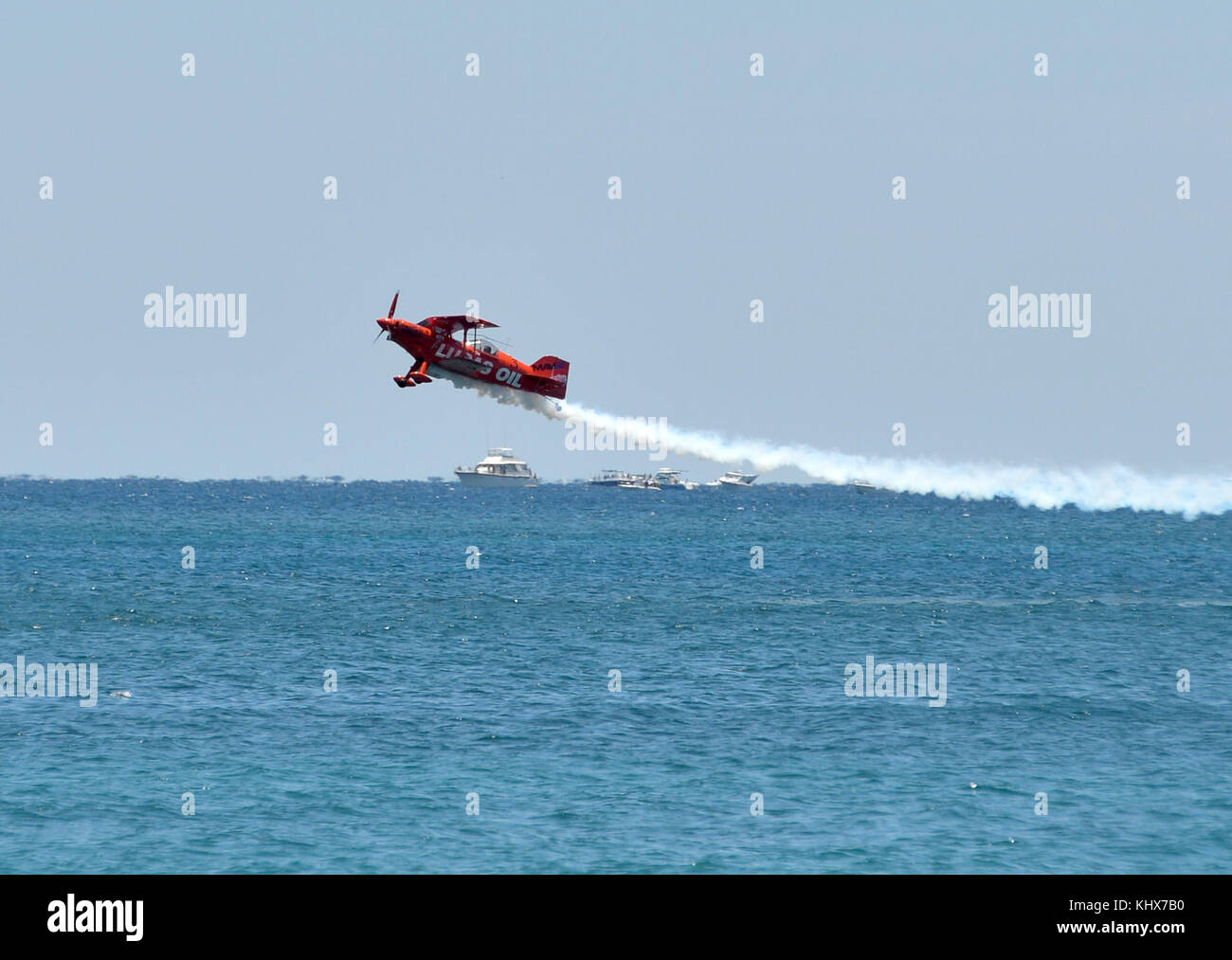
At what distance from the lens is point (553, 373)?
60688mm

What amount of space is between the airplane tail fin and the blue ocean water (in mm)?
11800

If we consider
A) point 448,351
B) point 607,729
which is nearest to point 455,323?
point 448,351

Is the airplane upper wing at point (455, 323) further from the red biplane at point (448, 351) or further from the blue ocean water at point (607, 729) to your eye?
the blue ocean water at point (607, 729)

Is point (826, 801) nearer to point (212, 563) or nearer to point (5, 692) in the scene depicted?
point (5, 692)

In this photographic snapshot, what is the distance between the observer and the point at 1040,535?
162 meters

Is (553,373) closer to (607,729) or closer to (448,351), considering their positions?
(448,351)

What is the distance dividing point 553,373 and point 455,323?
19.4ft

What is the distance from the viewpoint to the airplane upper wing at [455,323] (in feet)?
185

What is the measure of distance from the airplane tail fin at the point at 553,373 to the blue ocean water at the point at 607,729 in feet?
38.7

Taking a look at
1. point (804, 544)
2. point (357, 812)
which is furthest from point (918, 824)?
point (804, 544)

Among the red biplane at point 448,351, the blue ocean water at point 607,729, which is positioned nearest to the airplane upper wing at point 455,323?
the red biplane at point 448,351

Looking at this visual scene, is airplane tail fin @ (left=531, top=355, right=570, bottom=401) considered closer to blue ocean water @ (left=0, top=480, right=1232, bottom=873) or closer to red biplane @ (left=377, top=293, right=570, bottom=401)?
red biplane @ (left=377, top=293, right=570, bottom=401)

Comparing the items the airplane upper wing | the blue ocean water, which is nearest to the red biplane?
the airplane upper wing

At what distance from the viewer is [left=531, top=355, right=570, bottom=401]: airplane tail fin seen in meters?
60.4
